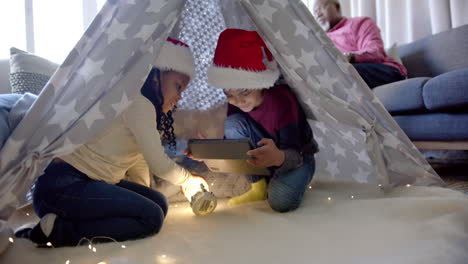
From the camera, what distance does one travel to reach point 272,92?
119cm

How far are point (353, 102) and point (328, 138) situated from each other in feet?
1.24

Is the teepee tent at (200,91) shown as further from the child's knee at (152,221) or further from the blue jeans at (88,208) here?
the child's knee at (152,221)

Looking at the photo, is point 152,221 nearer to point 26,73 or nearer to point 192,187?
point 192,187

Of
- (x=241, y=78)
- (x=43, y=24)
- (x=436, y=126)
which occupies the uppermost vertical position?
(x=43, y=24)

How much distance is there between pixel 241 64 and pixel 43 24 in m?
1.60

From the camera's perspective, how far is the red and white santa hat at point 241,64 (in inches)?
42.2

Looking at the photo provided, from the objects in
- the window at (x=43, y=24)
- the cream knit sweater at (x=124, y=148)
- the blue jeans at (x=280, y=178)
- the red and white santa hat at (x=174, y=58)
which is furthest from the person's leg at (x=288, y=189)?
the window at (x=43, y=24)

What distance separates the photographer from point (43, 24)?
2.01m

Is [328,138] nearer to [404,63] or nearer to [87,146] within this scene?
[87,146]

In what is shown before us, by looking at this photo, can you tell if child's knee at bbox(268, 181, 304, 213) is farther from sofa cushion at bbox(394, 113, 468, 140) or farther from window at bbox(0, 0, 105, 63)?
window at bbox(0, 0, 105, 63)

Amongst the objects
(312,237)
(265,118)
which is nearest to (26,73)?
(265,118)

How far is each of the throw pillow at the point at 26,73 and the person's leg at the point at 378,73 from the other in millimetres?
1592

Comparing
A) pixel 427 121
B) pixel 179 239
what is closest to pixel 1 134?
pixel 179 239

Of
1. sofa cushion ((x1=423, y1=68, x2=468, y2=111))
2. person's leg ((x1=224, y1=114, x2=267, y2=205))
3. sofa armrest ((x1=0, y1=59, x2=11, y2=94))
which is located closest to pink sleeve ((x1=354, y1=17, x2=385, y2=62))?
sofa cushion ((x1=423, y1=68, x2=468, y2=111))
